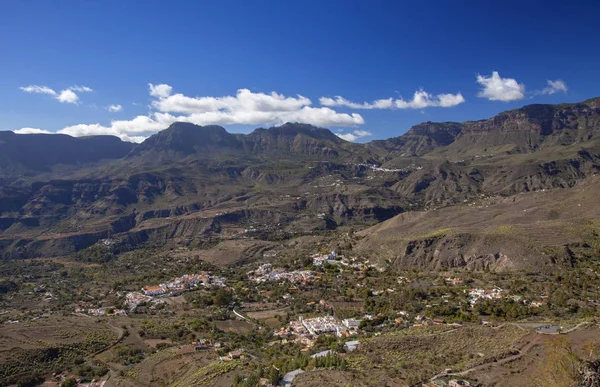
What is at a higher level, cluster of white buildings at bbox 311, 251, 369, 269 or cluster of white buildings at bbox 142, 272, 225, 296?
cluster of white buildings at bbox 311, 251, 369, 269

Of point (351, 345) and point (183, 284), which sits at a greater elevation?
point (351, 345)

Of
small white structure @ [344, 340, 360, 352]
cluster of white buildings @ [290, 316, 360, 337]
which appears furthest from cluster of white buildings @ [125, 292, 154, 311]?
small white structure @ [344, 340, 360, 352]

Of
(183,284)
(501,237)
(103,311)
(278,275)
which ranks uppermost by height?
(501,237)

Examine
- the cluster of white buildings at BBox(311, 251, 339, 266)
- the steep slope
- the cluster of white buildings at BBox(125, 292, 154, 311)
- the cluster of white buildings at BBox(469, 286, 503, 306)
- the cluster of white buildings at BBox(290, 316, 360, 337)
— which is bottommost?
the cluster of white buildings at BBox(125, 292, 154, 311)

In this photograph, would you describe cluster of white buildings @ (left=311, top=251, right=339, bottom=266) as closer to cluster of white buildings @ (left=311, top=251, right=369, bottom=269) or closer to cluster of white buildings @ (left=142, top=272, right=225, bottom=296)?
cluster of white buildings @ (left=311, top=251, right=369, bottom=269)

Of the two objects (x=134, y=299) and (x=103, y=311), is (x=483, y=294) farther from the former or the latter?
(x=103, y=311)

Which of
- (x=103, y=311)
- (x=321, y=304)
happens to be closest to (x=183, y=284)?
(x=103, y=311)

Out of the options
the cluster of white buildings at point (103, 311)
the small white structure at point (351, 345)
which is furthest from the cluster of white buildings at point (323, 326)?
the cluster of white buildings at point (103, 311)
